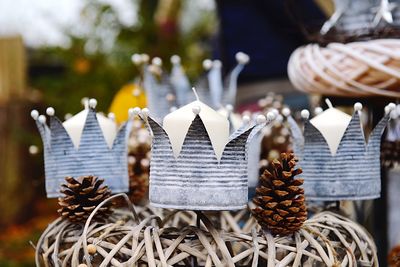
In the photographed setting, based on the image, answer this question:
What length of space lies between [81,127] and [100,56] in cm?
138

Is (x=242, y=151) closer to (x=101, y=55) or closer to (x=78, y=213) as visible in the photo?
(x=78, y=213)

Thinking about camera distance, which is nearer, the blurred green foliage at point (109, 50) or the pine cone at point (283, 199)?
the pine cone at point (283, 199)

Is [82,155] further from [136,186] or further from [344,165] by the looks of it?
[344,165]

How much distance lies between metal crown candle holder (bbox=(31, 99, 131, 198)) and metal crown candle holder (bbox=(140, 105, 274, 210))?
13cm

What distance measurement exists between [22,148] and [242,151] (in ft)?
6.29

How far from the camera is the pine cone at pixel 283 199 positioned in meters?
0.53

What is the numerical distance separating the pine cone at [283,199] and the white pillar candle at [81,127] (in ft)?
0.60

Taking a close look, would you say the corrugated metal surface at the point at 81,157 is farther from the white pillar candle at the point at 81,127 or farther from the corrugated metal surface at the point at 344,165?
the corrugated metal surface at the point at 344,165

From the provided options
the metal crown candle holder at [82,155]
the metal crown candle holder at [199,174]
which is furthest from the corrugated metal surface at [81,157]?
the metal crown candle holder at [199,174]

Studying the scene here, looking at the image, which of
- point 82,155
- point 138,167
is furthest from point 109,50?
point 82,155

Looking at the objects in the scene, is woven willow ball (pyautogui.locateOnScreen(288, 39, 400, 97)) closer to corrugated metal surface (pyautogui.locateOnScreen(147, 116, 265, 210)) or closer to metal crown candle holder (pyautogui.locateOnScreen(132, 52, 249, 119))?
metal crown candle holder (pyautogui.locateOnScreen(132, 52, 249, 119))

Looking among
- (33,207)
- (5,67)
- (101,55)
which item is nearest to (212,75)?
(101,55)

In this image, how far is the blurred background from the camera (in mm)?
1402

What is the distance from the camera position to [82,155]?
63cm
